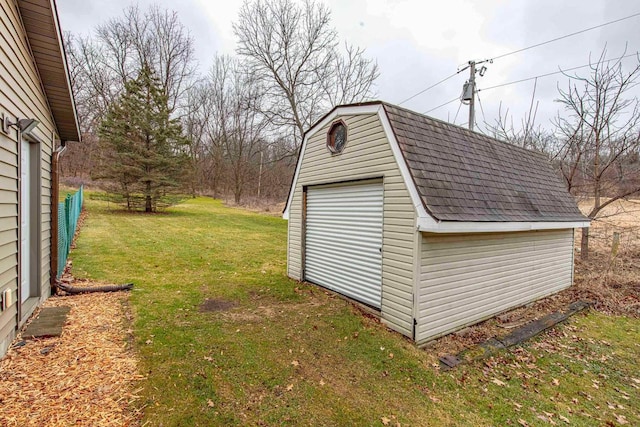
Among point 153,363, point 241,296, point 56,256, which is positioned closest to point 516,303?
point 241,296

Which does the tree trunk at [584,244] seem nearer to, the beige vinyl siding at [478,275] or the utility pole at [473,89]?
the beige vinyl siding at [478,275]

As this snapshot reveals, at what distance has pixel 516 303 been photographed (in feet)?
18.6

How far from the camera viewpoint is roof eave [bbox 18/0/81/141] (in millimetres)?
3523

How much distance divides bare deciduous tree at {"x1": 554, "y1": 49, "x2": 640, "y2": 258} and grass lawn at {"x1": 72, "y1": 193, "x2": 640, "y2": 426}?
5903 mm

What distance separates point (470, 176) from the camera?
498cm

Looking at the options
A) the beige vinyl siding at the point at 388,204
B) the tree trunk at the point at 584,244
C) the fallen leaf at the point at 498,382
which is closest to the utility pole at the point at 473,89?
the tree trunk at the point at 584,244

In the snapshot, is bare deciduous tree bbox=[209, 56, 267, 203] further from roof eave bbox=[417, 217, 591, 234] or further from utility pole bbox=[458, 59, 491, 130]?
roof eave bbox=[417, 217, 591, 234]

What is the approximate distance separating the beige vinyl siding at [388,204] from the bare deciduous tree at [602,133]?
8.92 metres

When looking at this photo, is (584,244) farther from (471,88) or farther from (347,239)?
(347,239)

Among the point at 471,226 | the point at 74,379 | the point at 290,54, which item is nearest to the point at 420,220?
the point at 471,226

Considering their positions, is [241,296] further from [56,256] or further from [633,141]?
[633,141]

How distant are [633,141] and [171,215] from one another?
1973cm

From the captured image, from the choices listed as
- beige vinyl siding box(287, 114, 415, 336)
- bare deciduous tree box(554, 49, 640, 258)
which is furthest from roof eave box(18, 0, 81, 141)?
bare deciduous tree box(554, 49, 640, 258)

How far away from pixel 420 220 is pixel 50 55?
17.8 ft
